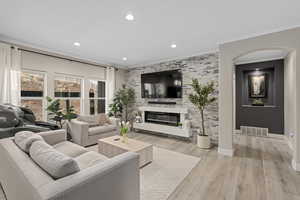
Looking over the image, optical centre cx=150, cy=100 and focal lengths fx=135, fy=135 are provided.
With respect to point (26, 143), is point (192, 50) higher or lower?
higher

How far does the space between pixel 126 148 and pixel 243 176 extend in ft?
6.85

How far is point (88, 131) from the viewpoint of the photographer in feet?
11.7

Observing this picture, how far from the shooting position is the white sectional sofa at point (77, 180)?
90cm

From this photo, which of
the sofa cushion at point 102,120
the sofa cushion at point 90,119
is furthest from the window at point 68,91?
the sofa cushion at point 102,120

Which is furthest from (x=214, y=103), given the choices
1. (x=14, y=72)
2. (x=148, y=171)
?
(x=14, y=72)

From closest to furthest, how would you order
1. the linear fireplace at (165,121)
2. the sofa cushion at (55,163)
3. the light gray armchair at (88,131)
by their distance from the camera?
the sofa cushion at (55,163), the light gray armchair at (88,131), the linear fireplace at (165,121)

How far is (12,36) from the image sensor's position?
117 inches

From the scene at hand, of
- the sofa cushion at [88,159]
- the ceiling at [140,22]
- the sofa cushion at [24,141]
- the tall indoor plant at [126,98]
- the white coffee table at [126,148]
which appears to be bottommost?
the white coffee table at [126,148]

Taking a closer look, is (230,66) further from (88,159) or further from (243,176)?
(88,159)

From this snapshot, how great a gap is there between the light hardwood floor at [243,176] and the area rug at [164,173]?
0.11 m

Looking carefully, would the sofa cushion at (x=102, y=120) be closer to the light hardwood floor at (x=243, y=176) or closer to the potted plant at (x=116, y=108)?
the potted plant at (x=116, y=108)

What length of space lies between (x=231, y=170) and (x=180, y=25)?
2845mm

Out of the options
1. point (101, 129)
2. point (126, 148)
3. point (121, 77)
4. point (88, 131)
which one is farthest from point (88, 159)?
point (121, 77)

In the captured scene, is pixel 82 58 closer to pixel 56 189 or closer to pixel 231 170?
pixel 56 189
